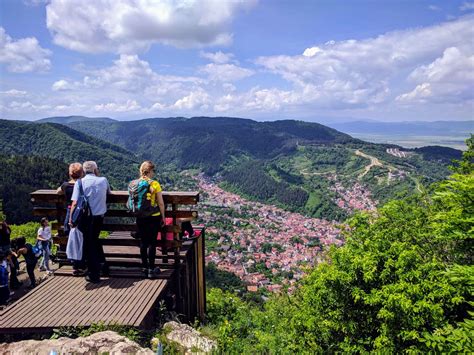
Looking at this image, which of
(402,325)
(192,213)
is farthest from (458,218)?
(192,213)

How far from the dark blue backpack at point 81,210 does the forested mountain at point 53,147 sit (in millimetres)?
116956

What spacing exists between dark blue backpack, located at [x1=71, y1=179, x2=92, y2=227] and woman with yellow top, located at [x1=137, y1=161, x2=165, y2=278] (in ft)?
2.55

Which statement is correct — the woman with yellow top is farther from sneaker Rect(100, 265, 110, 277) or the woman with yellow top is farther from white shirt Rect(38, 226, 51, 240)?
white shirt Rect(38, 226, 51, 240)

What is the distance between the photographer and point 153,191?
4.74m

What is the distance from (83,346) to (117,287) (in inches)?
60.5

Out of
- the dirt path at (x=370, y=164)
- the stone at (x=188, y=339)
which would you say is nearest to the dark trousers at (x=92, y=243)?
the stone at (x=188, y=339)

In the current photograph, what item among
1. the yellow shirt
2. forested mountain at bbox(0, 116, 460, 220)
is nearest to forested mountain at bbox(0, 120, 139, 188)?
forested mountain at bbox(0, 116, 460, 220)

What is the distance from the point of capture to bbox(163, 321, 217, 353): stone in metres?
3.84

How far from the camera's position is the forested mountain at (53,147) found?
124 meters

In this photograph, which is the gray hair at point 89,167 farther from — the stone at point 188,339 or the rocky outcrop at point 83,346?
the stone at point 188,339

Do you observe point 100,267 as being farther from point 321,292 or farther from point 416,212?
point 416,212

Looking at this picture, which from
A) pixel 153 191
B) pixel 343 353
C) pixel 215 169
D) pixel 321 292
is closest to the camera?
pixel 153 191

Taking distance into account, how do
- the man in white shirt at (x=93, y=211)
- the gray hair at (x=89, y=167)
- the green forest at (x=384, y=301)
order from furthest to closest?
the gray hair at (x=89, y=167), the man in white shirt at (x=93, y=211), the green forest at (x=384, y=301)

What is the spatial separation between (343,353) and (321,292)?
45.3 inches
